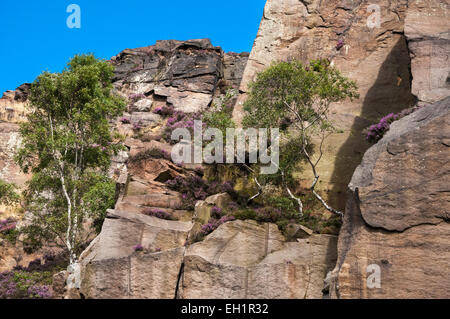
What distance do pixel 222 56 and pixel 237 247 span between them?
136 feet

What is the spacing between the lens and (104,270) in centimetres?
2167

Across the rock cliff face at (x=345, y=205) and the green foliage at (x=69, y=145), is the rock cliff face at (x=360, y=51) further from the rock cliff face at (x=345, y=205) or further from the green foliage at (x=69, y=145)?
the green foliage at (x=69, y=145)

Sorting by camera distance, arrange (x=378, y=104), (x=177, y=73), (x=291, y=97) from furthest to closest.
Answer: (x=177, y=73), (x=378, y=104), (x=291, y=97)

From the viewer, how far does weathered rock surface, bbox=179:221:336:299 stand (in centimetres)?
2047

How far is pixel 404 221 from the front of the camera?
17.6 meters

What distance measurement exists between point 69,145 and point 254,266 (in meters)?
14.6

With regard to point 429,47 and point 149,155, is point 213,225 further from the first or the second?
point 429,47

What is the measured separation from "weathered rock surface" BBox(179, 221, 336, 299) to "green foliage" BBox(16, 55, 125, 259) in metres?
8.61

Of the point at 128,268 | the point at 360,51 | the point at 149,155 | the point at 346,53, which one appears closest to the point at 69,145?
the point at 149,155

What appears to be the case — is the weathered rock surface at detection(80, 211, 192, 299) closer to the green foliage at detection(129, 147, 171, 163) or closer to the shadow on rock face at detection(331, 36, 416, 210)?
the green foliage at detection(129, 147, 171, 163)

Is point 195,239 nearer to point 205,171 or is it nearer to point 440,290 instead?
point 205,171

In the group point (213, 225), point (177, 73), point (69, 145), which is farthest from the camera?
point (177, 73)

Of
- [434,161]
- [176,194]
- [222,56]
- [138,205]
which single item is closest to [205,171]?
[176,194]

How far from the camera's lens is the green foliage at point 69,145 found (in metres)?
27.1
